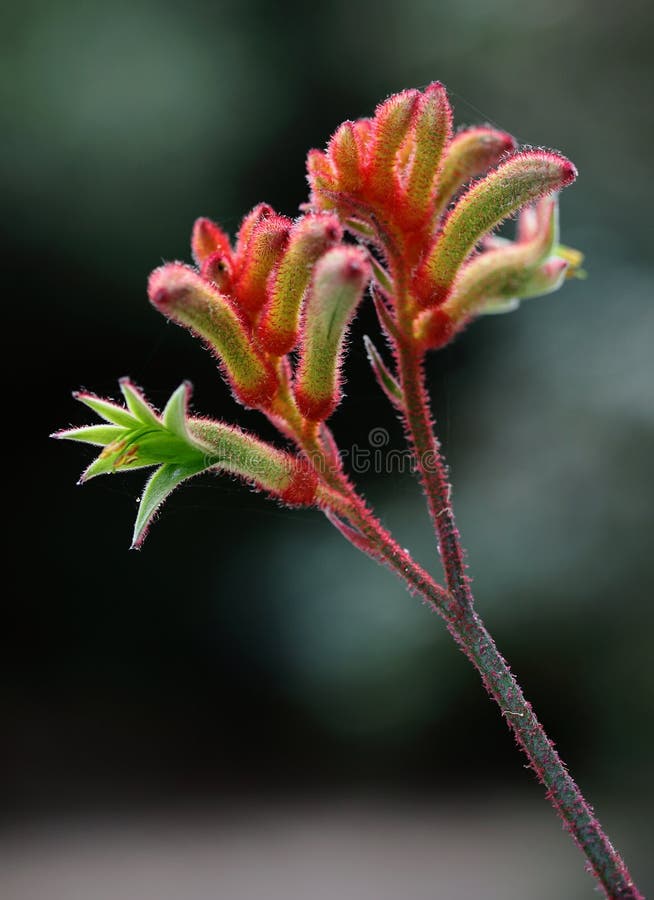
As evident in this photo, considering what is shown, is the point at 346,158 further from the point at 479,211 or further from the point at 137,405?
the point at 137,405

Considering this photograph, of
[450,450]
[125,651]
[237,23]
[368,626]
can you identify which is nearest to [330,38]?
[237,23]

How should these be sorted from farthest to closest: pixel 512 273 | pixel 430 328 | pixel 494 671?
pixel 512 273 → pixel 430 328 → pixel 494 671

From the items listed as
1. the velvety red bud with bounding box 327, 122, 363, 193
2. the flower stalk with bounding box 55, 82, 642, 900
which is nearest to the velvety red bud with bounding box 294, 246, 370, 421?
the flower stalk with bounding box 55, 82, 642, 900

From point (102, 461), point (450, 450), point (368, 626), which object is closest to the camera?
point (102, 461)

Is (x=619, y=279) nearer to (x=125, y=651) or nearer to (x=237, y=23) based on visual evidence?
(x=237, y=23)

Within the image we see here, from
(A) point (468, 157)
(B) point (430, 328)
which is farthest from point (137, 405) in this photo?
Answer: (A) point (468, 157)

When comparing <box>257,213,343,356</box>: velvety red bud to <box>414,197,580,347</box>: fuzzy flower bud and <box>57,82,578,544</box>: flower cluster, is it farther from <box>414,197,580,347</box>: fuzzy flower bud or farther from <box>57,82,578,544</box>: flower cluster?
<box>414,197,580,347</box>: fuzzy flower bud
